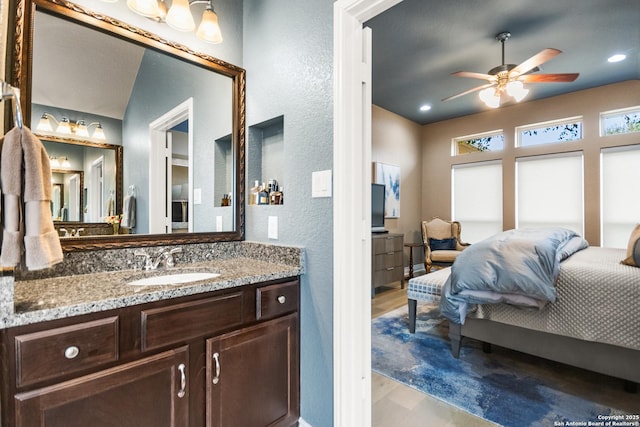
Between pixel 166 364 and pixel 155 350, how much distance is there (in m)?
0.07

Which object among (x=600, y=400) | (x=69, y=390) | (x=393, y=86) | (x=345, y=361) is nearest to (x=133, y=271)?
(x=69, y=390)

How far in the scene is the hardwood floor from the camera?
1.68m

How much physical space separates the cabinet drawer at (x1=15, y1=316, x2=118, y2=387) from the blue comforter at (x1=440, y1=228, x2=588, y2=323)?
6.98 ft

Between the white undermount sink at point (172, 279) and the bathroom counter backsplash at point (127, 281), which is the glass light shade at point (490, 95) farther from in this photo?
the white undermount sink at point (172, 279)

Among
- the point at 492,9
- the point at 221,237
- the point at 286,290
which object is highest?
the point at 492,9

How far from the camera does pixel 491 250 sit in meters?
2.25

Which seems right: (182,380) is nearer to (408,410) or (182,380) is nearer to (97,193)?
(97,193)

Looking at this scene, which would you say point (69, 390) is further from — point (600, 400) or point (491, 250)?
point (600, 400)

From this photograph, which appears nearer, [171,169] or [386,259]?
[171,169]

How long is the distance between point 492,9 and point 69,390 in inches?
144

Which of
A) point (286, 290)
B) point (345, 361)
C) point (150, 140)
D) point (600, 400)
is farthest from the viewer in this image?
point (600, 400)

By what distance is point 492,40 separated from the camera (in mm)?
3148

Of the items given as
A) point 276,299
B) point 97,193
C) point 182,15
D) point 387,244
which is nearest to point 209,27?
point 182,15

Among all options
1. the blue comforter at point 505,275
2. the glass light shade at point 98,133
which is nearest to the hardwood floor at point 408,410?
the blue comforter at point 505,275
